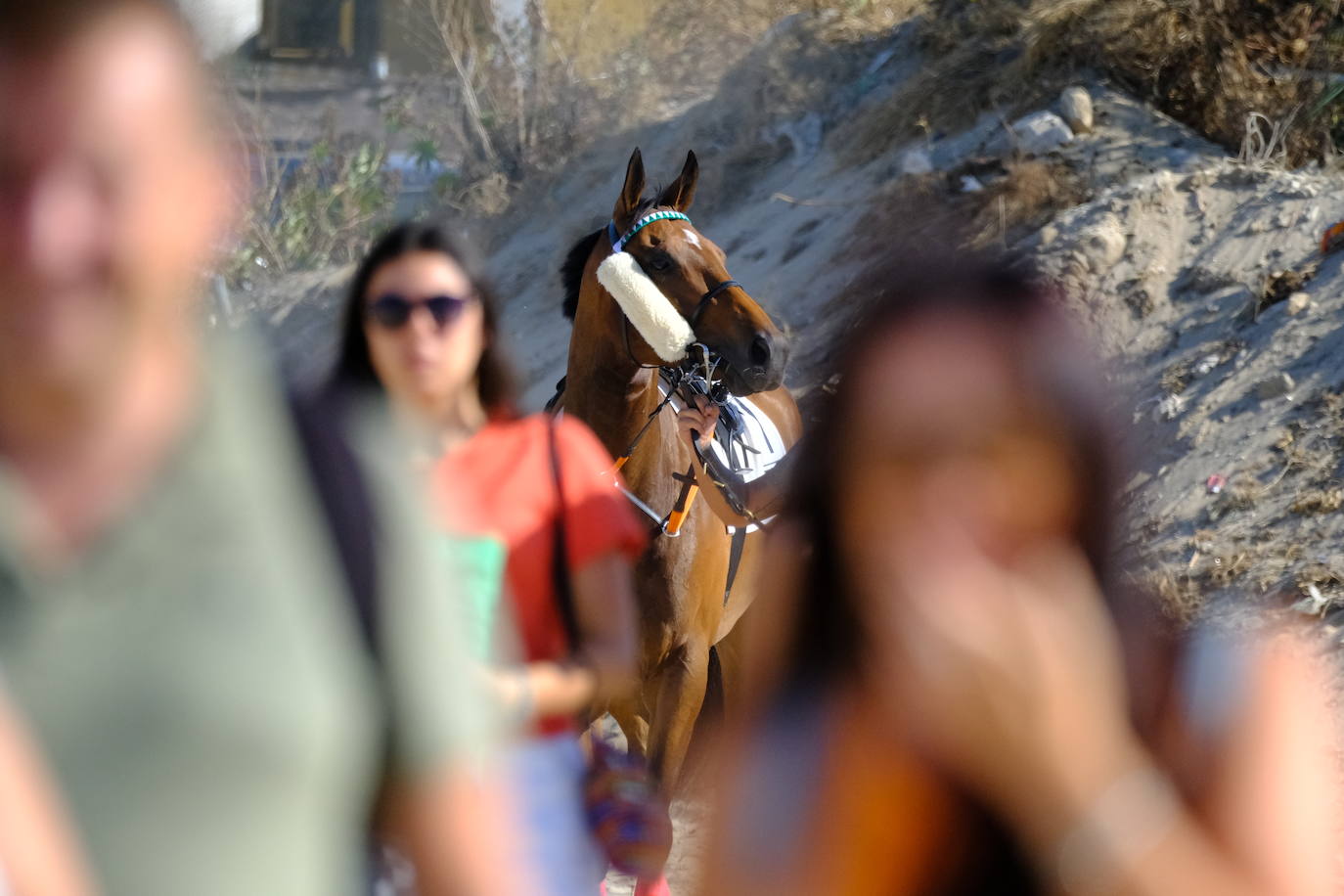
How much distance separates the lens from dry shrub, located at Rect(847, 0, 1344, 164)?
10766 mm

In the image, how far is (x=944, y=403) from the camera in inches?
51.4

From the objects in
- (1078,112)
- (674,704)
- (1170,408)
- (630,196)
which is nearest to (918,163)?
(1078,112)

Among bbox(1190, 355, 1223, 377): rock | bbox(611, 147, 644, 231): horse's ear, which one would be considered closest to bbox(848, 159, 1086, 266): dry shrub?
bbox(1190, 355, 1223, 377): rock

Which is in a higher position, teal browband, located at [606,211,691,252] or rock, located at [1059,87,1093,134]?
teal browband, located at [606,211,691,252]

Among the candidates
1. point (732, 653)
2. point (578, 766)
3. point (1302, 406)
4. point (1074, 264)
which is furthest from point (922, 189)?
point (578, 766)

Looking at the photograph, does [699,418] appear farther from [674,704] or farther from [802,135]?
[802,135]

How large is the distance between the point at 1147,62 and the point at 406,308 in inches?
425

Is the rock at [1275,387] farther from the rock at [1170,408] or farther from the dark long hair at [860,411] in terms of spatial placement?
the dark long hair at [860,411]

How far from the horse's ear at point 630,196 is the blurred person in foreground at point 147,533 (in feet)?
13.8

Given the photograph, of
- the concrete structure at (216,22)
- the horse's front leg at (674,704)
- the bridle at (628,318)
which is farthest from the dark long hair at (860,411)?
the horse's front leg at (674,704)

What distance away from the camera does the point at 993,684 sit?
1229mm

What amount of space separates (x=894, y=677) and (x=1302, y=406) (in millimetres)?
7305

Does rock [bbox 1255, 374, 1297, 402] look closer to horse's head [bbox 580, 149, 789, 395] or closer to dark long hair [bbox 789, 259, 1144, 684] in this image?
horse's head [bbox 580, 149, 789, 395]

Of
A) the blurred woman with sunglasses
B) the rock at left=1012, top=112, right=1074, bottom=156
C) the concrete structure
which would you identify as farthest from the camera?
the rock at left=1012, top=112, right=1074, bottom=156
